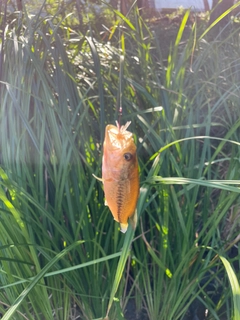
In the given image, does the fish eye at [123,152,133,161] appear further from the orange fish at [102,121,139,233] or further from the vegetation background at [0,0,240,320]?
the vegetation background at [0,0,240,320]

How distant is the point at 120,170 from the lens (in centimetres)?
74

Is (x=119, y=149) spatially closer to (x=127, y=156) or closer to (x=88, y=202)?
(x=127, y=156)

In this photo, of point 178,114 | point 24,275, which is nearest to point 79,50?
point 178,114

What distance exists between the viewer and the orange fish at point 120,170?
725 millimetres

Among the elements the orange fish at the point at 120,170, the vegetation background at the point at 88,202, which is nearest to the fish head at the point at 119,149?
the orange fish at the point at 120,170

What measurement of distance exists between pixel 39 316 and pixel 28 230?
0.83 ft

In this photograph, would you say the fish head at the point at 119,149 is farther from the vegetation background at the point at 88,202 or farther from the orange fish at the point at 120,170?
the vegetation background at the point at 88,202

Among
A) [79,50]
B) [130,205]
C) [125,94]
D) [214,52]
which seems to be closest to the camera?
[130,205]

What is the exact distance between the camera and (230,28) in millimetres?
2203

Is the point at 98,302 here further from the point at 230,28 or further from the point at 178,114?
the point at 230,28

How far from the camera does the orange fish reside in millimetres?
725

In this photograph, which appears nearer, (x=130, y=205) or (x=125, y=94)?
(x=130, y=205)

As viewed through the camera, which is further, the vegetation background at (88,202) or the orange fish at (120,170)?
Result: the vegetation background at (88,202)

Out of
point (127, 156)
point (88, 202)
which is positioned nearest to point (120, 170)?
point (127, 156)
